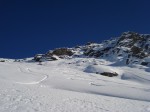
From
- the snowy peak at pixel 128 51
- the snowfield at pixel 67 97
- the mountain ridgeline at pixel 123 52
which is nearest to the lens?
the snowfield at pixel 67 97

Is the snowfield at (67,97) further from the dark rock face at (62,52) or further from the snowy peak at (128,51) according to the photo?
the dark rock face at (62,52)

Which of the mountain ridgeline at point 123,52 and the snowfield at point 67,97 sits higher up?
the mountain ridgeline at point 123,52

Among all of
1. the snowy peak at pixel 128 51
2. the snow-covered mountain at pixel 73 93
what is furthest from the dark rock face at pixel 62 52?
the snow-covered mountain at pixel 73 93

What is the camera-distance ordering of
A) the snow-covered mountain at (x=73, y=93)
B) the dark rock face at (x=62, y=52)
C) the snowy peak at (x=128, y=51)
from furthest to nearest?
1. the dark rock face at (x=62, y=52)
2. the snowy peak at (x=128, y=51)
3. the snow-covered mountain at (x=73, y=93)

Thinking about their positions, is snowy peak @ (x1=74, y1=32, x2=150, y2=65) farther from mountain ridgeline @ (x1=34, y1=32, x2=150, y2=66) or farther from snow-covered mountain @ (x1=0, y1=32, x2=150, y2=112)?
snow-covered mountain @ (x1=0, y1=32, x2=150, y2=112)

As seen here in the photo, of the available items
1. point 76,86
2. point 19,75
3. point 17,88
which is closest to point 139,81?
point 76,86

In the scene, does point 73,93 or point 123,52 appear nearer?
point 73,93

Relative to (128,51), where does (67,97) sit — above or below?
below

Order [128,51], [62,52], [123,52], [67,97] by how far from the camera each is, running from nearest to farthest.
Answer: [67,97], [128,51], [123,52], [62,52]

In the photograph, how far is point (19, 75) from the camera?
26.6 meters

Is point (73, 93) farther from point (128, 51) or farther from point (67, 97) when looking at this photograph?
point (128, 51)

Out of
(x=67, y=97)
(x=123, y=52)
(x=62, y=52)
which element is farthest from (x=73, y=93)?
(x=62, y=52)

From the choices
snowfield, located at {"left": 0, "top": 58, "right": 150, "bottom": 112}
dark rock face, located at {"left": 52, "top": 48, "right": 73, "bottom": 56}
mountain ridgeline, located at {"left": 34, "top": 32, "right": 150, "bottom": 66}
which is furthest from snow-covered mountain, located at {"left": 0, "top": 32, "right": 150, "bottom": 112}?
dark rock face, located at {"left": 52, "top": 48, "right": 73, "bottom": 56}

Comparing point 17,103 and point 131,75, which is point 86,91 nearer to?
point 17,103
